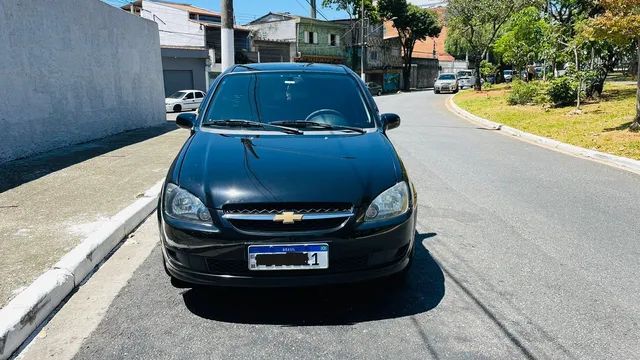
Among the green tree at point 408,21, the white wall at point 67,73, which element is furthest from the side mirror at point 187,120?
the green tree at point 408,21

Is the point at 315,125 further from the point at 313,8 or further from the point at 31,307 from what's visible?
the point at 313,8

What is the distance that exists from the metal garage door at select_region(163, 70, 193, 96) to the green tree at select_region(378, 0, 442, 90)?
89.6 feet

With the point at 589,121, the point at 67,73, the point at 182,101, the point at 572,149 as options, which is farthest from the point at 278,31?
the point at 572,149

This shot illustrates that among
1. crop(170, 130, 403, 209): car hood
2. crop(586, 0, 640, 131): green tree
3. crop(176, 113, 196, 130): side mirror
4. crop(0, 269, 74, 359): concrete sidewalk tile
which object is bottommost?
crop(0, 269, 74, 359): concrete sidewalk tile

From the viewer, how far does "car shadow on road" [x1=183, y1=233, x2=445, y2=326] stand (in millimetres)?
3227

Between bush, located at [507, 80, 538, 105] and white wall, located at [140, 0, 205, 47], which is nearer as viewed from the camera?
bush, located at [507, 80, 538, 105]

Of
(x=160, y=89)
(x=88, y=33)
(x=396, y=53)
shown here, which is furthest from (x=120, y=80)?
(x=396, y=53)

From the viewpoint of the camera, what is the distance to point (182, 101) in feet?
88.9

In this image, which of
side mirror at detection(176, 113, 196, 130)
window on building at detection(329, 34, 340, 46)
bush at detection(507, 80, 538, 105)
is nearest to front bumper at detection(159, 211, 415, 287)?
side mirror at detection(176, 113, 196, 130)

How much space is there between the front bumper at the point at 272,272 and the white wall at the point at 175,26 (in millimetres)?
38819

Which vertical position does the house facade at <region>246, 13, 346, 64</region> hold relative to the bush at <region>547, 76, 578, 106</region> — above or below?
above

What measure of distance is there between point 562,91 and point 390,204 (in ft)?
56.1

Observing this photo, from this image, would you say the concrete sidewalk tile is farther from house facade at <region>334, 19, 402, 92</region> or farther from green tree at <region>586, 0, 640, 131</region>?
house facade at <region>334, 19, 402, 92</region>

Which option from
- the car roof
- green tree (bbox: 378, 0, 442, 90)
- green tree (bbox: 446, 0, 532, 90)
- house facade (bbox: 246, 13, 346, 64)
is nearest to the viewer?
the car roof
